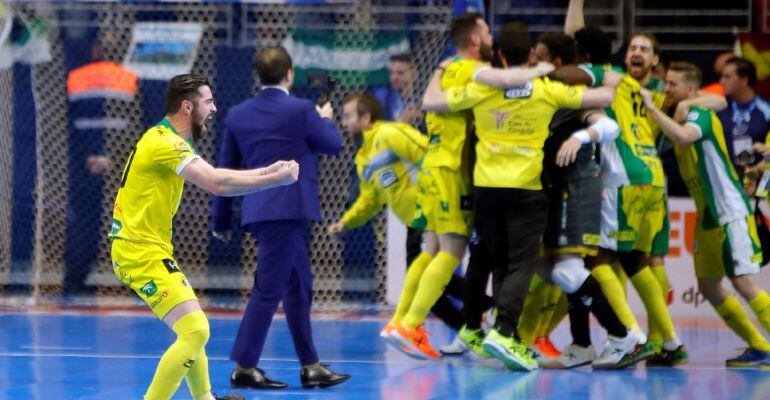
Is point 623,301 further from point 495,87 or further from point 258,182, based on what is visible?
point 258,182

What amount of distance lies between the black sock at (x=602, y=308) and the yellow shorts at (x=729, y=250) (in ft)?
3.16

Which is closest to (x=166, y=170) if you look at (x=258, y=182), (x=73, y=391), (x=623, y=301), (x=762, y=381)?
(x=258, y=182)

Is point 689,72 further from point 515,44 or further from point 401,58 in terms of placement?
point 401,58

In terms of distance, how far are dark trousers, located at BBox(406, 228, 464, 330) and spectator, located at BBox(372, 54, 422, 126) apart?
5.22ft

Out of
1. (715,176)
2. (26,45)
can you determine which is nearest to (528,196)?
(715,176)

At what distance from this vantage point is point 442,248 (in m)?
7.63

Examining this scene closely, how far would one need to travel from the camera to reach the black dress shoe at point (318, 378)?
662 cm

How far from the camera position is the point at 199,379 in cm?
543

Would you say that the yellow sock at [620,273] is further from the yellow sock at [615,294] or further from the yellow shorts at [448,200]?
the yellow shorts at [448,200]

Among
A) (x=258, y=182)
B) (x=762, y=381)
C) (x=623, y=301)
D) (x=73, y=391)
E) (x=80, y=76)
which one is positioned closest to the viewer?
(x=258, y=182)

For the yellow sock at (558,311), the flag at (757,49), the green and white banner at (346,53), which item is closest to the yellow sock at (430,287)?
the yellow sock at (558,311)

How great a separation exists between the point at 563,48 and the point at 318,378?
2717mm

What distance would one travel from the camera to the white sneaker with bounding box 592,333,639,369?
288 inches

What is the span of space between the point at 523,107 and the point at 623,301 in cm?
144
